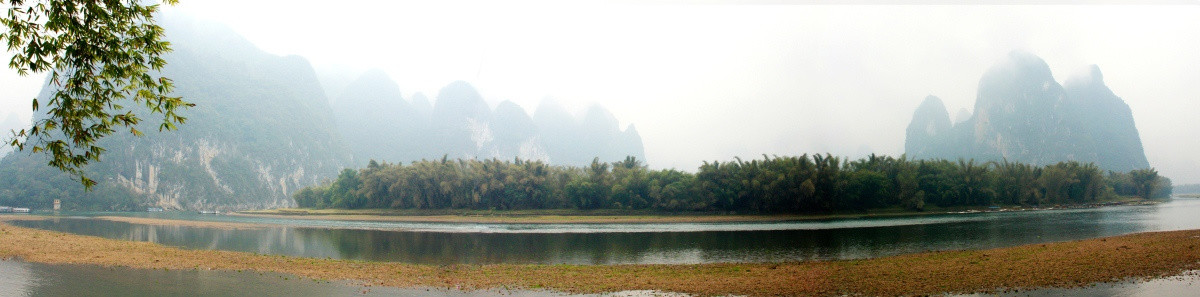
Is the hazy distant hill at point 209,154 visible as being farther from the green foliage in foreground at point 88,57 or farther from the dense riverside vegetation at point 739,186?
the green foliage in foreground at point 88,57

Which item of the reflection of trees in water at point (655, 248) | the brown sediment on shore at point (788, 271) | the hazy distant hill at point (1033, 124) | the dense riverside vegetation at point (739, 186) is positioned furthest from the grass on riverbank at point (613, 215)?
the hazy distant hill at point (1033, 124)

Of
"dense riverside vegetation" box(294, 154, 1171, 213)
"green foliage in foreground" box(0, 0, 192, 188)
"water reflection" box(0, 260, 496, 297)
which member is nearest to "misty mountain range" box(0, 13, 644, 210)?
"dense riverside vegetation" box(294, 154, 1171, 213)

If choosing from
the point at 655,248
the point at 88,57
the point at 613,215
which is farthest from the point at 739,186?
the point at 88,57

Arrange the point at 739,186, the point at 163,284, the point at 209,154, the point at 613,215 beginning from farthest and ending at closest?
the point at 209,154 < the point at 613,215 < the point at 739,186 < the point at 163,284

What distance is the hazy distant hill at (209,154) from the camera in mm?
112562

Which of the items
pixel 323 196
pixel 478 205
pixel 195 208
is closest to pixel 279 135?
pixel 195 208

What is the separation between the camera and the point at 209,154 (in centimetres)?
14238

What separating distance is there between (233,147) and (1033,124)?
571ft

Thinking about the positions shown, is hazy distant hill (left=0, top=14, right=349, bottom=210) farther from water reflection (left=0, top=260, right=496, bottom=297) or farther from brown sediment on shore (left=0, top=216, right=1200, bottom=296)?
water reflection (left=0, top=260, right=496, bottom=297)

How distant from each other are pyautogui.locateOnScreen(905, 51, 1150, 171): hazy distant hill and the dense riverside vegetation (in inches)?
812

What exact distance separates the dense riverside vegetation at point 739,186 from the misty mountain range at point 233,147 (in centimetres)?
6227

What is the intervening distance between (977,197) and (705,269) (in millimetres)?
61335

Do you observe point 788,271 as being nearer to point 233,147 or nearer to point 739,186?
point 739,186

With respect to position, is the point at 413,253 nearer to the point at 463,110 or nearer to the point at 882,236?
the point at 882,236
